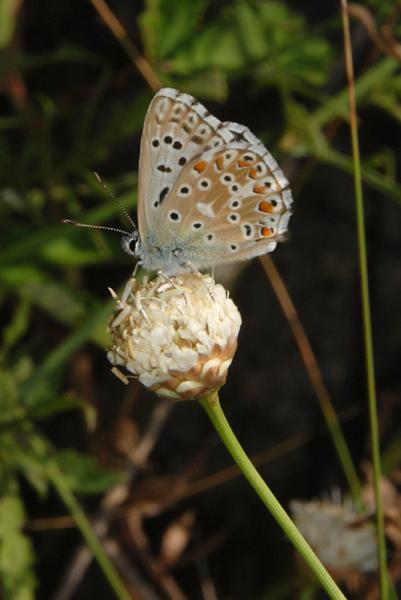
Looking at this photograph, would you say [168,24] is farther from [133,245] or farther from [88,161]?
[133,245]

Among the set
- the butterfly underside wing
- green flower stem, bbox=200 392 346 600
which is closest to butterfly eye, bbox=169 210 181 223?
the butterfly underside wing

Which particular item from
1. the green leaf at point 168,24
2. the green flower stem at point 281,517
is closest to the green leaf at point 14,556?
the green flower stem at point 281,517

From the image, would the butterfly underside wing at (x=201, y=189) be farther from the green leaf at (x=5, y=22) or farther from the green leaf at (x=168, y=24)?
the green leaf at (x=5, y=22)

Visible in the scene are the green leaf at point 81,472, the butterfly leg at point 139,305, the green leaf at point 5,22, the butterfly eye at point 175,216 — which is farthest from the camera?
the green leaf at point 5,22

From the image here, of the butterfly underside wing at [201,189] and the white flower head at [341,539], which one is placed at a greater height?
the butterfly underside wing at [201,189]

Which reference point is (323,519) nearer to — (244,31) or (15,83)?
(244,31)

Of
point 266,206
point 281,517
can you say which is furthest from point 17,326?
point 281,517

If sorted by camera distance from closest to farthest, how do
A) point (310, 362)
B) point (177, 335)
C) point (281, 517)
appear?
1. point (281, 517)
2. point (177, 335)
3. point (310, 362)
